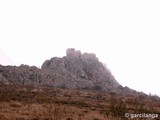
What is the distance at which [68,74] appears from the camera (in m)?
63.4

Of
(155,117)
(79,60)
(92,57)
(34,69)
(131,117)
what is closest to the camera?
(131,117)

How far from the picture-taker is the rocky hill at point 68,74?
178 ft

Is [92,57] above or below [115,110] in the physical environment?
above

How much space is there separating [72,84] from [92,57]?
24.7 metres

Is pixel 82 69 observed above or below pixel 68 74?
above

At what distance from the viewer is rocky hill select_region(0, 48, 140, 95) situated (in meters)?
54.2

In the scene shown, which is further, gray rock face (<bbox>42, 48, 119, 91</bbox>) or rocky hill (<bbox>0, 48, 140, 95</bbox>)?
gray rock face (<bbox>42, 48, 119, 91</bbox>)

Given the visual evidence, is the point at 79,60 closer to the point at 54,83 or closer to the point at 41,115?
the point at 54,83

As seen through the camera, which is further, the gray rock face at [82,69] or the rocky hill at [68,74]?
the gray rock face at [82,69]

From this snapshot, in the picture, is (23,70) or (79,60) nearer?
(23,70)

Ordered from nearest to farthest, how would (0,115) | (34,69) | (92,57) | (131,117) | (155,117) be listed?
(0,115), (131,117), (155,117), (34,69), (92,57)

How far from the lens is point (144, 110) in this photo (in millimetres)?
16828

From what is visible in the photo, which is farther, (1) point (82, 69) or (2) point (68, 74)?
(1) point (82, 69)

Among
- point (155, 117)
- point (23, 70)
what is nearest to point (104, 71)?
point (23, 70)
